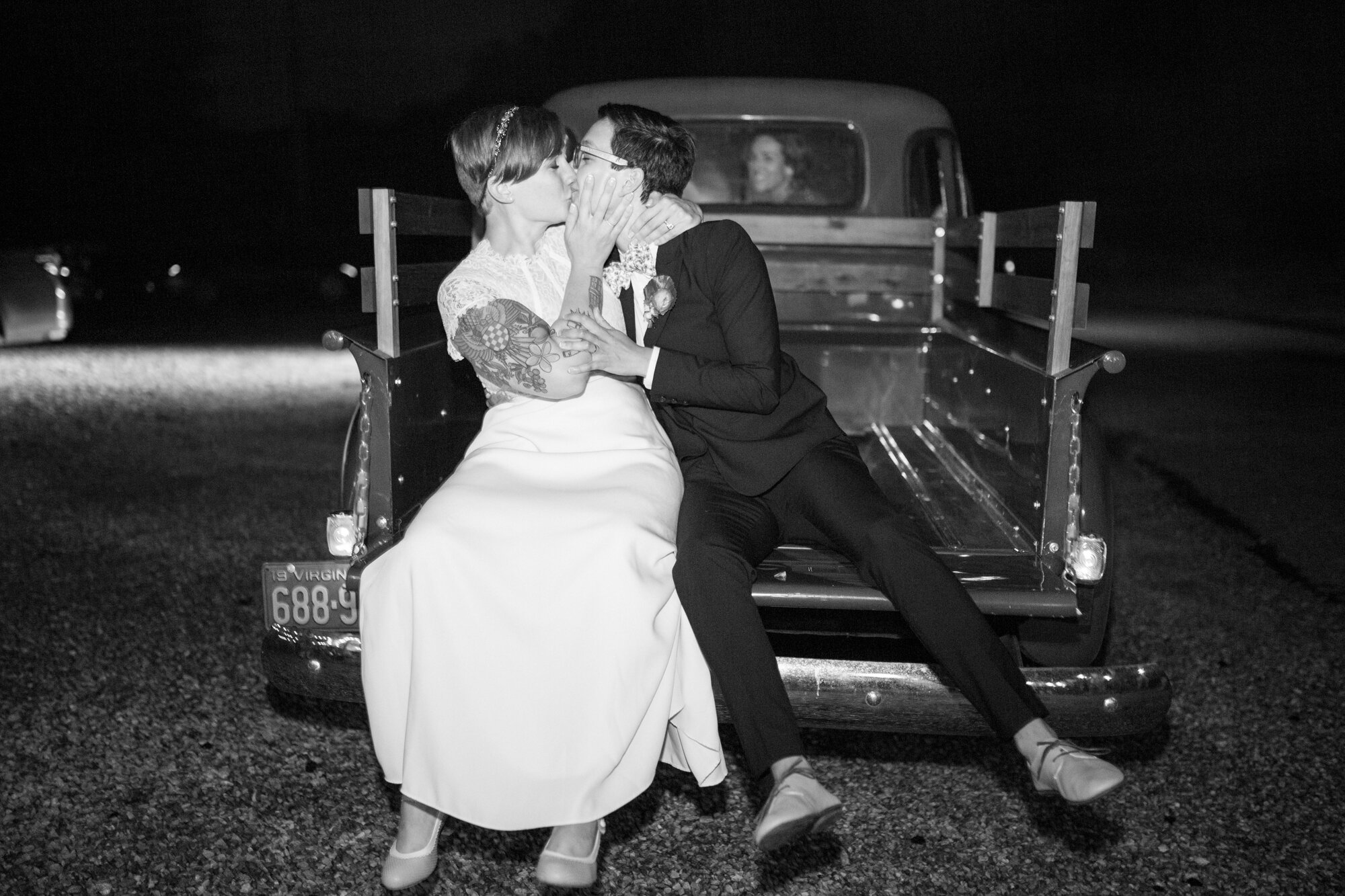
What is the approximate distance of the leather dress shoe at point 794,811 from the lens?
241 centimetres

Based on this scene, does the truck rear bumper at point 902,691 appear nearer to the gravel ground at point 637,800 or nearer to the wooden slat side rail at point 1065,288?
the gravel ground at point 637,800

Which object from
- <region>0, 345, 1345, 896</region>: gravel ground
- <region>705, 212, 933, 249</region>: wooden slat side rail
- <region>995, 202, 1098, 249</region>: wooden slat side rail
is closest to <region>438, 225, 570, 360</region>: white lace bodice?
<region>995, 202, 1098, 249</region>: wooden slat side rail

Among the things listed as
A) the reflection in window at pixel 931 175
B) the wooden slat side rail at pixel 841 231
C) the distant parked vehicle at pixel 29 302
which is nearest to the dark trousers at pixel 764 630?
the wooden slat side rail at pixel 841 231

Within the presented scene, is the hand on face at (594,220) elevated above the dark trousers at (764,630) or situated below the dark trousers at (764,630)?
above

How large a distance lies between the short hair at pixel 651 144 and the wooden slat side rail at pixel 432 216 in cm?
57

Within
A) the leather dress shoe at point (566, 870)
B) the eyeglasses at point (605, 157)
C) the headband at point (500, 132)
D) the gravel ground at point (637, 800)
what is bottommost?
the gravel ground at point (637, 800)

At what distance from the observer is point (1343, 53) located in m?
32.7

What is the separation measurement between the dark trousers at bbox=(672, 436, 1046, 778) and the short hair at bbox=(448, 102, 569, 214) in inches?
37.8

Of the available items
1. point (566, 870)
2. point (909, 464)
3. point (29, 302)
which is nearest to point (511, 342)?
point (566, 870)

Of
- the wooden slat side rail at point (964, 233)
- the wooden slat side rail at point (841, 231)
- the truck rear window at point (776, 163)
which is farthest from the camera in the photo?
the truck rear window at point (776, 163)

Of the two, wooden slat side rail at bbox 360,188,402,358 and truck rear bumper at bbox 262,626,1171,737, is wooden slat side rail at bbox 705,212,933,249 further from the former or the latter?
truck rear bumper at bbox 262,626,1171,737

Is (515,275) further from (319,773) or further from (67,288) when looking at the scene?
(67,288)

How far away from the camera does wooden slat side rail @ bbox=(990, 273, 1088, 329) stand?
2961mm

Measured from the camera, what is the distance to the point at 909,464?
13.5ft
